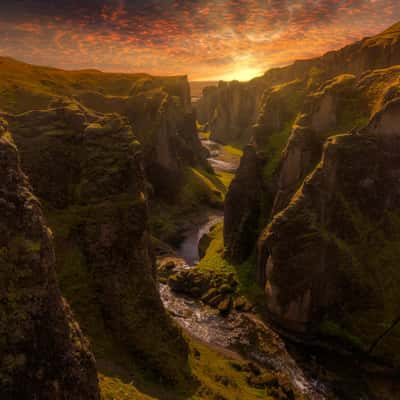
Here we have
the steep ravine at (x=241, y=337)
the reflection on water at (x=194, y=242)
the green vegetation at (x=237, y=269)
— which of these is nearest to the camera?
the steep ravine at (x=241, y=337)

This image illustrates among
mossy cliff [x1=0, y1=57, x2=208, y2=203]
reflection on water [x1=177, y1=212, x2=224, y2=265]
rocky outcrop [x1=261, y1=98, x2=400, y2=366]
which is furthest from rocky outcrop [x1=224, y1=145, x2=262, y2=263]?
mossy cliff [x1=0, y1=57, x2=208, y2=203]

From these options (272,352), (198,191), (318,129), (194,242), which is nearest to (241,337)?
(272,352)

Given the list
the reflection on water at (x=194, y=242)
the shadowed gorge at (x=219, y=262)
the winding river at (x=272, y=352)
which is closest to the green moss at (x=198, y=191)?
the reflection on water at (x=194, y=242)

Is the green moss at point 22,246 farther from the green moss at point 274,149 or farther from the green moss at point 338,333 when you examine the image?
the green moss at point 274,149

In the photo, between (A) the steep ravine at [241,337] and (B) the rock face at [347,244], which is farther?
(B) the rock face at [347,244]

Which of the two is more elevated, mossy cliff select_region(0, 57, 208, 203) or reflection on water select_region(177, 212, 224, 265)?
mossy cliff select_region(0, 57, 208, 203)

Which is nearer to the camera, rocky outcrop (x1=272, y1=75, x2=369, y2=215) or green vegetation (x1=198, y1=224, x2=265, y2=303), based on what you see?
rocky outcrop (x1=272, y1=75, x2=369, y2=215)

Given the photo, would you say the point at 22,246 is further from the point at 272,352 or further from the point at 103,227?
the point at 272,352

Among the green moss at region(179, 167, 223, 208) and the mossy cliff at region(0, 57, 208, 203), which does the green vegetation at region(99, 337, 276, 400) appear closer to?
the green moss at region(179, 167, 223, 208)
